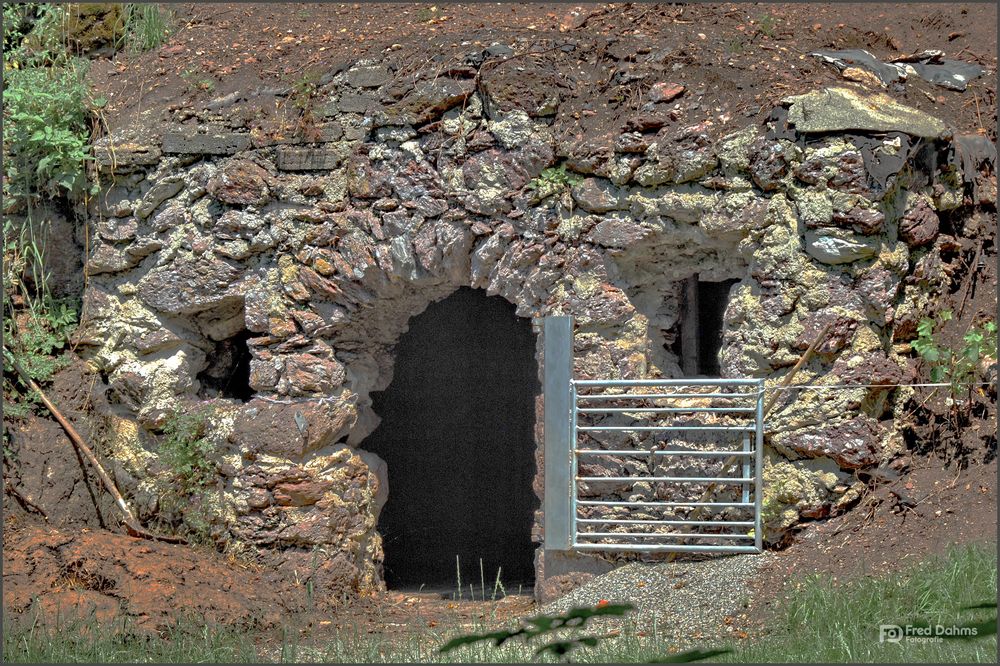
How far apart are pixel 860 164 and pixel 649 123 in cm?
127

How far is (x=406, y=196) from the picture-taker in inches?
293

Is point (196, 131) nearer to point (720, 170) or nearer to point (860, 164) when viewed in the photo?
point (720, 170)

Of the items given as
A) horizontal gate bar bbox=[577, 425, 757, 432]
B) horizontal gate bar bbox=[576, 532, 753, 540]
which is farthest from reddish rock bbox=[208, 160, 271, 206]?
horizontal gate bar bbox=[576, 532, 753, 540]

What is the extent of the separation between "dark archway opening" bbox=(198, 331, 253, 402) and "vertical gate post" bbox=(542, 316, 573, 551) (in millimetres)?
2292

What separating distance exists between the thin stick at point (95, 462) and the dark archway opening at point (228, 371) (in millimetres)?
825

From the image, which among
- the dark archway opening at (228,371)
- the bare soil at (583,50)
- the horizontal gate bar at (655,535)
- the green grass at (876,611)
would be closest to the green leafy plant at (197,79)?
the bare soil at (583,50)

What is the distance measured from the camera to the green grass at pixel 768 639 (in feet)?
17.4

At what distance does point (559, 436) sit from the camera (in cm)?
706

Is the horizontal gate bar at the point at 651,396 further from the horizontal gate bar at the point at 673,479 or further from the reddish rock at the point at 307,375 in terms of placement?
the reddish rock at the point at 307,375

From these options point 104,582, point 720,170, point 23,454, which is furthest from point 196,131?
point 720,170

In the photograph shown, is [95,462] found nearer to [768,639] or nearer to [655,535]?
[655,535]

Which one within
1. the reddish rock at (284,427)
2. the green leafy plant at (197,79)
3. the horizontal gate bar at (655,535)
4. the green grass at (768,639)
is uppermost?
the green leafy plant at (197,79)

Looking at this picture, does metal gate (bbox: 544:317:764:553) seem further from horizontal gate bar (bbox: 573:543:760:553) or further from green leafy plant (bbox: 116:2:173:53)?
green leafy plant (bbox: 116:2:173:53)

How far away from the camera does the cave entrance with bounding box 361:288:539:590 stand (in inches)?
377
